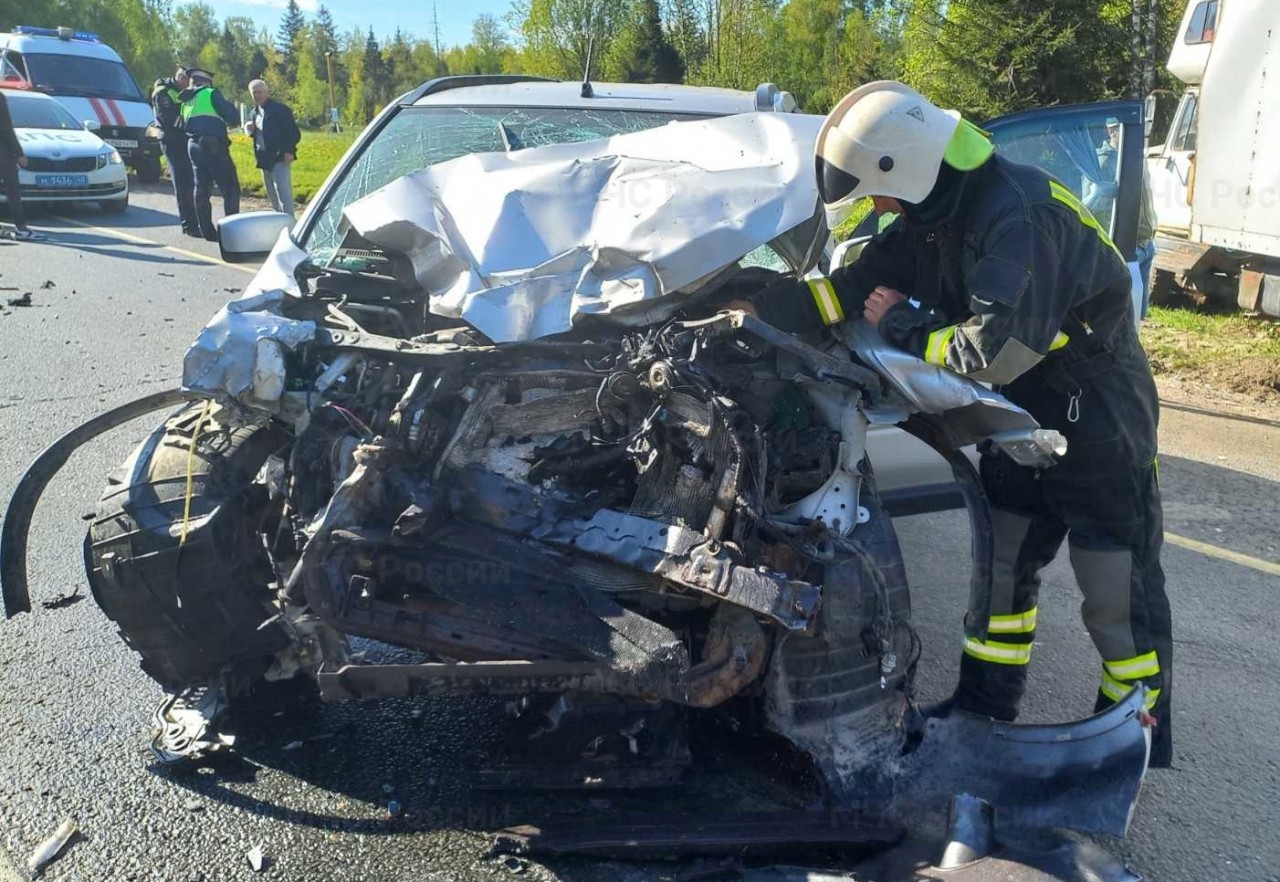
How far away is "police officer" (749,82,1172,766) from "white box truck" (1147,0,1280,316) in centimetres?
653

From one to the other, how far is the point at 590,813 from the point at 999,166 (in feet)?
6.45

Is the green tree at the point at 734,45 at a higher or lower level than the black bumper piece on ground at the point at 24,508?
higher

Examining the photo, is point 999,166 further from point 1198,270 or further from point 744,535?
point 1198,270

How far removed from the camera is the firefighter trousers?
9.29 feet

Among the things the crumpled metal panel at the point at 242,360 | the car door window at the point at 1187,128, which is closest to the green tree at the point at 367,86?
the car door window at the point at 1187,128

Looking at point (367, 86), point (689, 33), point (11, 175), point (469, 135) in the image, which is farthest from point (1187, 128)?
point (367, 86)

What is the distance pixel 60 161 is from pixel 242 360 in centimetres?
1267

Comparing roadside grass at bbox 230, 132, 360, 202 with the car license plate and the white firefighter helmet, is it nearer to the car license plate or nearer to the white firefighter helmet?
the car license plate

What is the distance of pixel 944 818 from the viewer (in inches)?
96.7

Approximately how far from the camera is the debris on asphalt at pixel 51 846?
2.42 meters

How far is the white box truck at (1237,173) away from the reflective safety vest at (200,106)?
31.7ft

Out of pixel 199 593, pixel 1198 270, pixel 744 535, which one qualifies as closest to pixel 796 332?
pixel 744 535

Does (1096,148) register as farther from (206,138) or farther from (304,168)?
(304,168)

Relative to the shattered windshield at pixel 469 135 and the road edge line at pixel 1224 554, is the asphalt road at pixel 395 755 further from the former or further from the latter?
the shattered windshield at pixel 469 135
